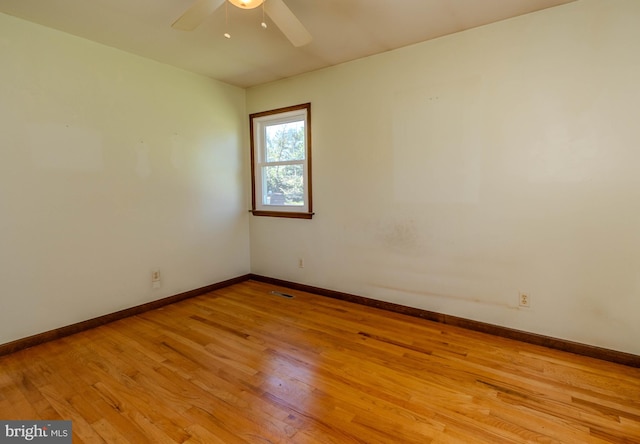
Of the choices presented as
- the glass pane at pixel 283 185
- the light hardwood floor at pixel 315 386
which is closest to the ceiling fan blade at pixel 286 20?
the glass pane at pixel 283 185

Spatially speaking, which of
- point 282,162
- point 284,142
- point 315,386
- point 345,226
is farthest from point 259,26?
point 315,386

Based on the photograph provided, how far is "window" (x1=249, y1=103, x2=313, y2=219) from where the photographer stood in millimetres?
3623

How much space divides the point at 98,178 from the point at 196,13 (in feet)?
5.97

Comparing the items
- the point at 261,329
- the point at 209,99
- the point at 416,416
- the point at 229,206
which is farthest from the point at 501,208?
the point at 209,99

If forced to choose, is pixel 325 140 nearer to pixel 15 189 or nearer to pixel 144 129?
pixel 144 129

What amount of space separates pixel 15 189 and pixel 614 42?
429 cm

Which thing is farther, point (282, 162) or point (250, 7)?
point (282, 162)

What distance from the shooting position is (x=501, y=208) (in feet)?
8.29

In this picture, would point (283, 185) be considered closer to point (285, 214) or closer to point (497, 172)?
point (285, 214)

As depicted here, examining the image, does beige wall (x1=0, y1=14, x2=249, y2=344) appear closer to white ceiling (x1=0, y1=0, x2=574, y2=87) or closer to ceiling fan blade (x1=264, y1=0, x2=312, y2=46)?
white ceiling (x1=0, y1=0, x2=574, y2=87)

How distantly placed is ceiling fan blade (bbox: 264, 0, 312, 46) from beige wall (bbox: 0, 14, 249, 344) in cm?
186

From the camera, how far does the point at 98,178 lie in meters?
2.78

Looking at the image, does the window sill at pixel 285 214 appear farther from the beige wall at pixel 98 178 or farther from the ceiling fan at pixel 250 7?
the ceiling fan at pixel 250 7

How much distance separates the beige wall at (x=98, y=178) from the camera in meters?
2.37
